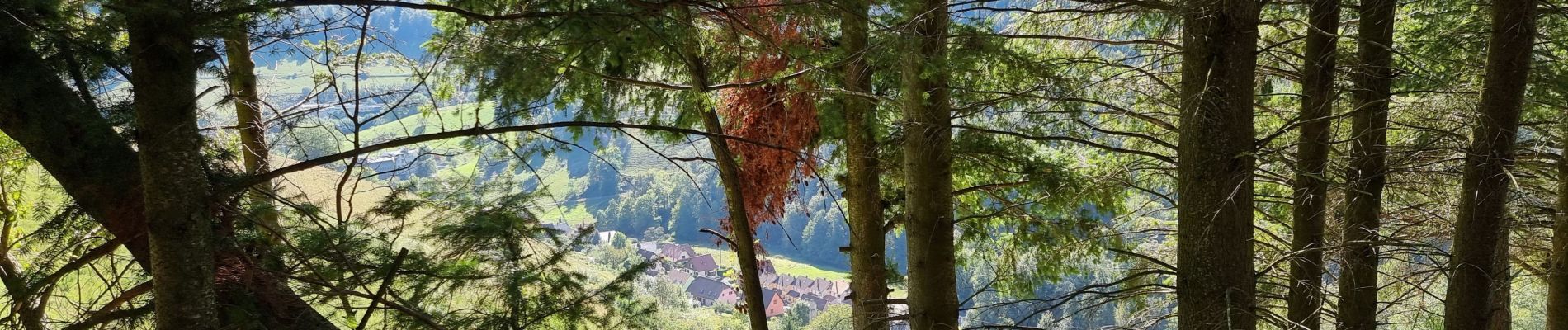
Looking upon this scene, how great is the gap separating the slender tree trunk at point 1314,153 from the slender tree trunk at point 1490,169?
2.48 feet

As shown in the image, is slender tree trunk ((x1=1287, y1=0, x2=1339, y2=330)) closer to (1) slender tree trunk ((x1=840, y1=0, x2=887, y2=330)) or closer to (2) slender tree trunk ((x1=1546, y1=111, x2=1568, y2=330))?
(2) slender tree trunk ((x1=1546, y1=111, x2=1568, y2=330))

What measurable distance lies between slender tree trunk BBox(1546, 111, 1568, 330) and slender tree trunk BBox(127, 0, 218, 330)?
637 cm

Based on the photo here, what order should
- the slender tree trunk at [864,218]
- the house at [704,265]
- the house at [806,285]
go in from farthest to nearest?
the house at [806,285]
the house at [704,265]
the slender tree trunk at [864,218]

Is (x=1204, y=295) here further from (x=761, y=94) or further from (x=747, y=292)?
(x=761, y=94)

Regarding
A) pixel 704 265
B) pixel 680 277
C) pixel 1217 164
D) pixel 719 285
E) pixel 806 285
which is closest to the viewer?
pixel 1217 164

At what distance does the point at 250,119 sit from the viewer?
16.0 feet

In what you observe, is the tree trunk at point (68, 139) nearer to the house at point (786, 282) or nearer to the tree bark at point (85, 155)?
the tree bark at point (85, 155)

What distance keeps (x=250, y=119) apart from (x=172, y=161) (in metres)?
2.93

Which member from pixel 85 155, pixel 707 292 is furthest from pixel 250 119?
pixel 707 292

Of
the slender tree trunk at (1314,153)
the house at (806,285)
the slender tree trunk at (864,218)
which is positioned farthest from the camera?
the house at (806,285)

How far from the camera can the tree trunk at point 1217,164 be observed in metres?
3.16

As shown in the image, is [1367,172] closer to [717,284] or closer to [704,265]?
[717,284]

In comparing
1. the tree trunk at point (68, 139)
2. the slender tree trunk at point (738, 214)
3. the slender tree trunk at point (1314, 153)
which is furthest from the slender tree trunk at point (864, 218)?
the tree trunk at point (68, 139)

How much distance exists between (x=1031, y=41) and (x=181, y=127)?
20.4 feet
